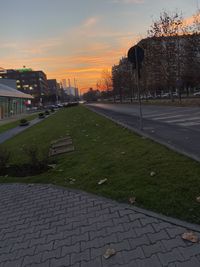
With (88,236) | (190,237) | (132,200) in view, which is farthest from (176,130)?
(190,237)

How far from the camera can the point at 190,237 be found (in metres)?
3.64

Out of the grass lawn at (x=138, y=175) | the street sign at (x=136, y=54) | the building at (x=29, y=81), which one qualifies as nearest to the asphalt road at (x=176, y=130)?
the grass lawn at (x=138, y=175)

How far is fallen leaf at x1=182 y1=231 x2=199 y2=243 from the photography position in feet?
11.8

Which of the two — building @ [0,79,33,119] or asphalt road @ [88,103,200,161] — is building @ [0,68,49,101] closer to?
building @ [0,79,33,119]

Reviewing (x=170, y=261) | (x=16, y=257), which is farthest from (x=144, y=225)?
(x=16, y=257)

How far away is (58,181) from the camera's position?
7230 mm

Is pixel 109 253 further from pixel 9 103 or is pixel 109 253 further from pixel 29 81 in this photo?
pixel 29 81

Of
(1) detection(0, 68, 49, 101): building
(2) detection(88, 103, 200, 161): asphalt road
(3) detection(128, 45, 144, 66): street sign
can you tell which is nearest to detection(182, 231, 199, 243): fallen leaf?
(2) detection(88, 103, 200, 161): asphalt road

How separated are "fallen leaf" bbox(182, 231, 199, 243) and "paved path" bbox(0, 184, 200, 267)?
0.19 ft

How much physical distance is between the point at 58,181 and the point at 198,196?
3.38 m

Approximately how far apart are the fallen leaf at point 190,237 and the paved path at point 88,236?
59 mm

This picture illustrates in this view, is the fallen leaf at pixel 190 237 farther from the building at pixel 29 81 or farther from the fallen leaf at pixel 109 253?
the building at pixel 29 81

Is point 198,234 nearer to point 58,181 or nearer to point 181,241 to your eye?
point 181,241

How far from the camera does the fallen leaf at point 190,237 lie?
3.59 m
